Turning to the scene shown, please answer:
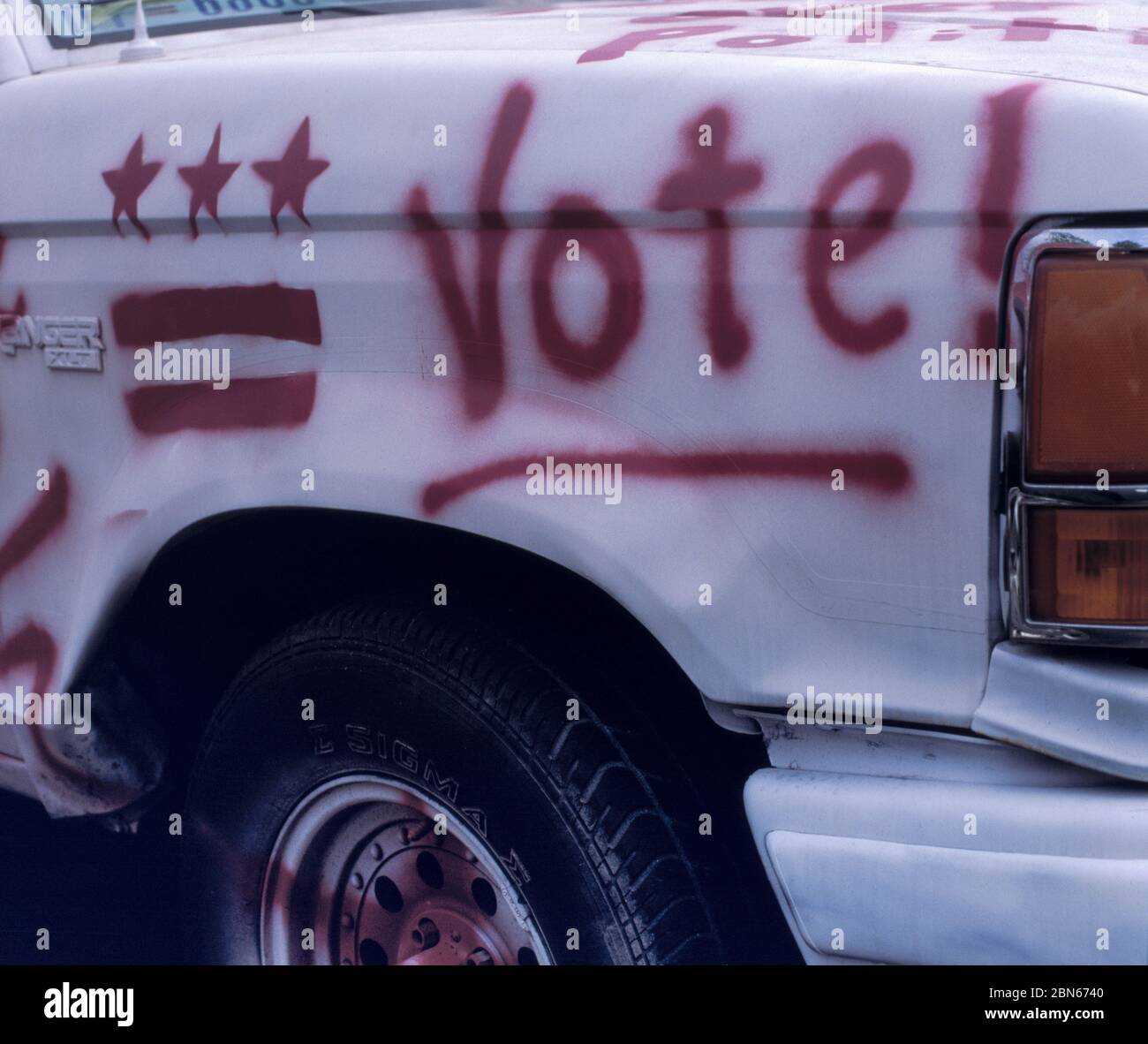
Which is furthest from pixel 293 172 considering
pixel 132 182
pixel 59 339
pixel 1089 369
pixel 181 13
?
pixel 1089 369

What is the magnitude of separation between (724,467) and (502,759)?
1.47ft

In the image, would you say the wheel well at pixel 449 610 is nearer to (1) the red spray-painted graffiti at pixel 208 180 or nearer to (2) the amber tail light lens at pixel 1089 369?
(1) the red spray-painted graffiti at pixel 208 180

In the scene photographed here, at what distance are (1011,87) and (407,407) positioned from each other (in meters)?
0.72

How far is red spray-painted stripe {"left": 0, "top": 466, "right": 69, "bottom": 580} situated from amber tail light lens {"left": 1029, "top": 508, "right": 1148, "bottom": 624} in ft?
4.26

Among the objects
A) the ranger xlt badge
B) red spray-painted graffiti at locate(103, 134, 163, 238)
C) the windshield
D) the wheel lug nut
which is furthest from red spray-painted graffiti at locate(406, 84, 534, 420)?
the windshield

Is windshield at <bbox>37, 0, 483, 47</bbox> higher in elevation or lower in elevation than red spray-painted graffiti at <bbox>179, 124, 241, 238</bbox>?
higher

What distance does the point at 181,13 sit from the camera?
2.38 m

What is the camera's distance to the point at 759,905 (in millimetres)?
1733

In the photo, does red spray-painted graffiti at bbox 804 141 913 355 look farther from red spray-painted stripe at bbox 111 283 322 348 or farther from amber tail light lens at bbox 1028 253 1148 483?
red spray-painted stripe at bbox 111 283 322 348

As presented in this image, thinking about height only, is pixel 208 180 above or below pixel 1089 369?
above

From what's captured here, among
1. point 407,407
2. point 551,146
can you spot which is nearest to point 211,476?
point 407,407

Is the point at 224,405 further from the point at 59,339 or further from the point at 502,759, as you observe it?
the point at 502,759

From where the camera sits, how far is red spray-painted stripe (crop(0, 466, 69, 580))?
203cm
